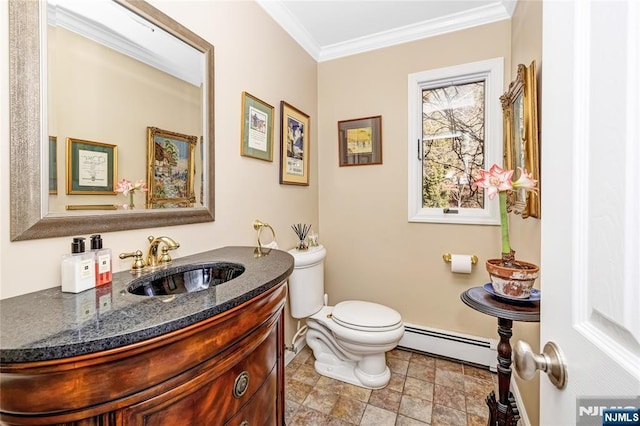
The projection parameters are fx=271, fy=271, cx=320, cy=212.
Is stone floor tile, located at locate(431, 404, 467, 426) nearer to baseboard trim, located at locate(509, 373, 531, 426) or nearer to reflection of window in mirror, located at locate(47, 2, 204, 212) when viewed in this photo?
baseboard trim, located at locate(509, 373, 531, 426)

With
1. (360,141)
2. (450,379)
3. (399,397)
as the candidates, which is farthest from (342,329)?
(360,141)

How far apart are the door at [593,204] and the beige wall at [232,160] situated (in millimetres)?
1251

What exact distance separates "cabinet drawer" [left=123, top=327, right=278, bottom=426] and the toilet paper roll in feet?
5.00

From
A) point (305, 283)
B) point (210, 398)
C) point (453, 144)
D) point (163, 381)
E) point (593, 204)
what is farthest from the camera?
point (453, 144)

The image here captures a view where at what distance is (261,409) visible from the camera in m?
0.90

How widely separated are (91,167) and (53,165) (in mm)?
108

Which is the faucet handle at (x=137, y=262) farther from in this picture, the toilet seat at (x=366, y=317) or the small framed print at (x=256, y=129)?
the toilet seat at (x=366, y=317)

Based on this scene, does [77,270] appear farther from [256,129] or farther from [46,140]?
[256,129]

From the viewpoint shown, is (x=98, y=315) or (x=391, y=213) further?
(x=391, y=213)

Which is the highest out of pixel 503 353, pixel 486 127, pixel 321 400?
pixel 486 127

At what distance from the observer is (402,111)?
2148 mm

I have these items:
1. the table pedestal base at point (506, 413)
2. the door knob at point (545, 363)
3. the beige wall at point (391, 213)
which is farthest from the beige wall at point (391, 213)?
the door knob at point (545, 363)

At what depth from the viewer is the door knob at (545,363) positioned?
45cm

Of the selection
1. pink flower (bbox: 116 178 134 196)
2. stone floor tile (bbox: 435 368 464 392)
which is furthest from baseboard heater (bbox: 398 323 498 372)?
pink flower (bbox: 116 178 134 196)
